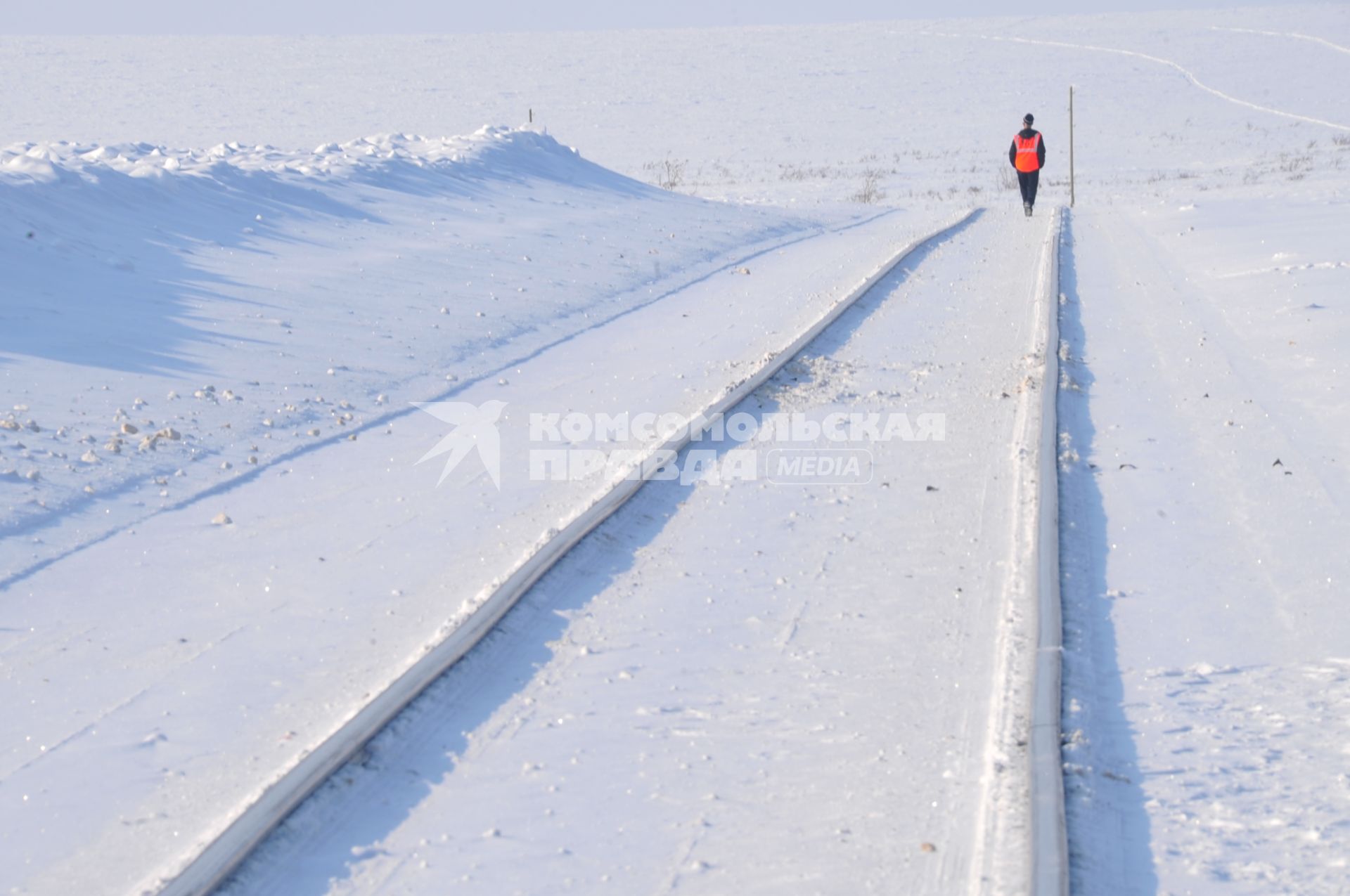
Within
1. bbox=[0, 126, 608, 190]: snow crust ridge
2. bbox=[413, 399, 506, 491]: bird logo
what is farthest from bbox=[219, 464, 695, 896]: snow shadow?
bbox=[0, 126, 608, 190]: snow crust ridge

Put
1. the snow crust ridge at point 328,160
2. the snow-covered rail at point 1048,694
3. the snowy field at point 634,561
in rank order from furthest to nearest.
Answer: the snow crust ridge at point 328,160
the snowy field at point 634,561
the snow-covered rail at point 1048,694

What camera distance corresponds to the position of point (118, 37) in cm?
10788

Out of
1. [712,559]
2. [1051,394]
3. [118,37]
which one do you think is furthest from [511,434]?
[118,37]

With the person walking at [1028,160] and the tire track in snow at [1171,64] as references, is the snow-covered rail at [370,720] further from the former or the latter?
the tire track in snow at [1171,64]

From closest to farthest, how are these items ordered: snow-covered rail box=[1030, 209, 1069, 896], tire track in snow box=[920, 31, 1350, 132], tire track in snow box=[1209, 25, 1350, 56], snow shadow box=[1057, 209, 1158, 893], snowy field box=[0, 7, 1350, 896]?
1. snow-covered rail box=[1030, 209, 1069, 896]
2. snow shadow box=[1057, 209, 1158, 893]
3. snowy field box=[0, 7, 1350, 896]
4. tire track in snow box=[920, 31, 1350, 132]
5. tire track in snow box=[1209, 25, 1350, 56]

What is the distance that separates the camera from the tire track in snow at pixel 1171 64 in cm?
5157

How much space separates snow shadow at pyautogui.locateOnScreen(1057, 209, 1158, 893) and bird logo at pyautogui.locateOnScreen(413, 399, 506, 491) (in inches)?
114

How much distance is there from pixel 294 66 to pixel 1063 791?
303 feet

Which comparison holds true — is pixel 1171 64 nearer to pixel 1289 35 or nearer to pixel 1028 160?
pixel 1289 35

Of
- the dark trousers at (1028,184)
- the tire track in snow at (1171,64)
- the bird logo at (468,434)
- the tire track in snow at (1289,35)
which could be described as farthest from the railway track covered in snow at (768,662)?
the tire track in snow at (1289,35)

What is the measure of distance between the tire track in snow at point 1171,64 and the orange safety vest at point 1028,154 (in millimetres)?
30229

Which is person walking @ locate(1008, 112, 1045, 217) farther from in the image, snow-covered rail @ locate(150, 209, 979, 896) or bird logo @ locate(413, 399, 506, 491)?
snow-covered rail @ locate(150, 209, 979, 896)

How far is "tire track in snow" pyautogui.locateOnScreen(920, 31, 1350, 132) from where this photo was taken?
2030 inches

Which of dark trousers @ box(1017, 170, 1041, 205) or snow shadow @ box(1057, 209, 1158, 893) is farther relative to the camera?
dark trousers @ box(1017, 170, 1041, 205)
